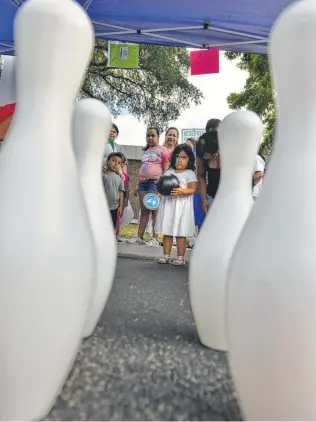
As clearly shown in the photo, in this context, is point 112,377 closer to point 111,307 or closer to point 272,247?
point 272,247

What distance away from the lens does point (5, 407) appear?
40.9 inches

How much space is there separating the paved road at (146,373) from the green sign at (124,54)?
2.84m

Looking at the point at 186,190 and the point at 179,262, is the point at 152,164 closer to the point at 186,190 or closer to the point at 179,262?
the point at 186,190

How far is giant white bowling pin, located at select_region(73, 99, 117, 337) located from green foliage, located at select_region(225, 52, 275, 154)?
874 centimetres

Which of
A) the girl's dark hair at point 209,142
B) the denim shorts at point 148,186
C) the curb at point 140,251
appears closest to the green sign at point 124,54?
the denim shorts at point 148,186

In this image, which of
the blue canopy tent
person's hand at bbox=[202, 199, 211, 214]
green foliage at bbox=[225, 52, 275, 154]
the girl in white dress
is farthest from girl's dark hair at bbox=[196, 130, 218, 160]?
green foliage at bbox=[225, 52, 275, 154]

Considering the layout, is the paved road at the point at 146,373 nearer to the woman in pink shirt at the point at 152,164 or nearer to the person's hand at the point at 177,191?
the person's hand at the point at 177,191

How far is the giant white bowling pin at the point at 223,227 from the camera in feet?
5.41

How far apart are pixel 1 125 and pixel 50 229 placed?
8.42ft

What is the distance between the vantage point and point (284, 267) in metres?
0.95

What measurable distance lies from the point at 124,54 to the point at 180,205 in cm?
178

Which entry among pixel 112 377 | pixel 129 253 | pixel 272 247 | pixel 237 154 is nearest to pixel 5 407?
pixel 112 377

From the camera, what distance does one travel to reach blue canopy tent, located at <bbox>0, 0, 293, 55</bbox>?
113 inches

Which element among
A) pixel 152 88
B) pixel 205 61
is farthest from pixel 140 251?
pixel 152 88
